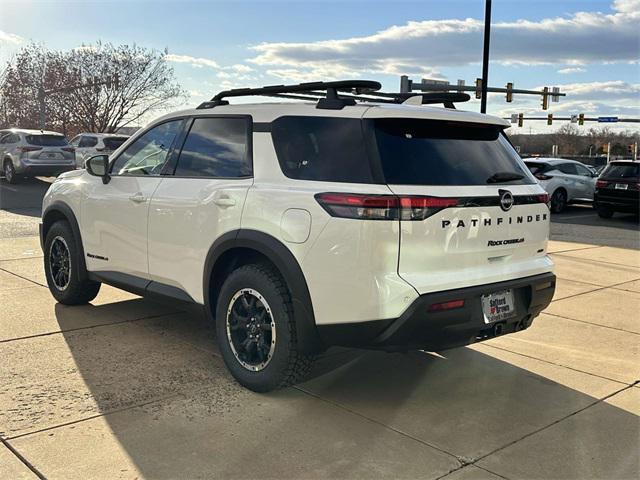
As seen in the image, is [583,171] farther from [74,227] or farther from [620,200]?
[74,227]

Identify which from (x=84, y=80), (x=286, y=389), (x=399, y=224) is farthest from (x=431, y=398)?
(x=84, y=80)

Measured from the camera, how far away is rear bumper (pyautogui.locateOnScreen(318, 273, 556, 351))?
3.42 m

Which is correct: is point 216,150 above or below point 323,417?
above

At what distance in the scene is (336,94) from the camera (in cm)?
390

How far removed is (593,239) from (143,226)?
1018 centimetres

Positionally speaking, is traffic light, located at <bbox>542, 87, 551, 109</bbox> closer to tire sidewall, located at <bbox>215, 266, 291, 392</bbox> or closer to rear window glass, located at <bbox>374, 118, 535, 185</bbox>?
rear window glass, located at <bbox>374, 118, 535, 185</bbox>

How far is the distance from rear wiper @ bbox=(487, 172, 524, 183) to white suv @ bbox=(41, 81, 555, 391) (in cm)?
1

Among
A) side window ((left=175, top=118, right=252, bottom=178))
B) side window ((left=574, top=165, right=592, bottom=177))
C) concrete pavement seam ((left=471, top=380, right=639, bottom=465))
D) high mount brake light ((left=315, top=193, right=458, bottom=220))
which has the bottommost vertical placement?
concrete pavement seam ((left=471, top=380, right=639, bottom=465))

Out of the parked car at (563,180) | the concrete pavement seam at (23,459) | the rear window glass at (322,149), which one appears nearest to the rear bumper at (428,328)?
the rear window glass at (322,149)

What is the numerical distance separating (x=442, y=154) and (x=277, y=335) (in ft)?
4.73

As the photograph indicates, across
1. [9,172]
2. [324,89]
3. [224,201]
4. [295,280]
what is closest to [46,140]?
[9,172]

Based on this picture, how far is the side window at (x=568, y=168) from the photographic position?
18.8 m

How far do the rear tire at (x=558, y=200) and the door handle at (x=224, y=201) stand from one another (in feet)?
51.9

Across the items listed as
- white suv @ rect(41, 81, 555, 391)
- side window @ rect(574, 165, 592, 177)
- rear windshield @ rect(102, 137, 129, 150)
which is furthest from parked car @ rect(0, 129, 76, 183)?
white suv @ rect(41, 81, 555, 391)
